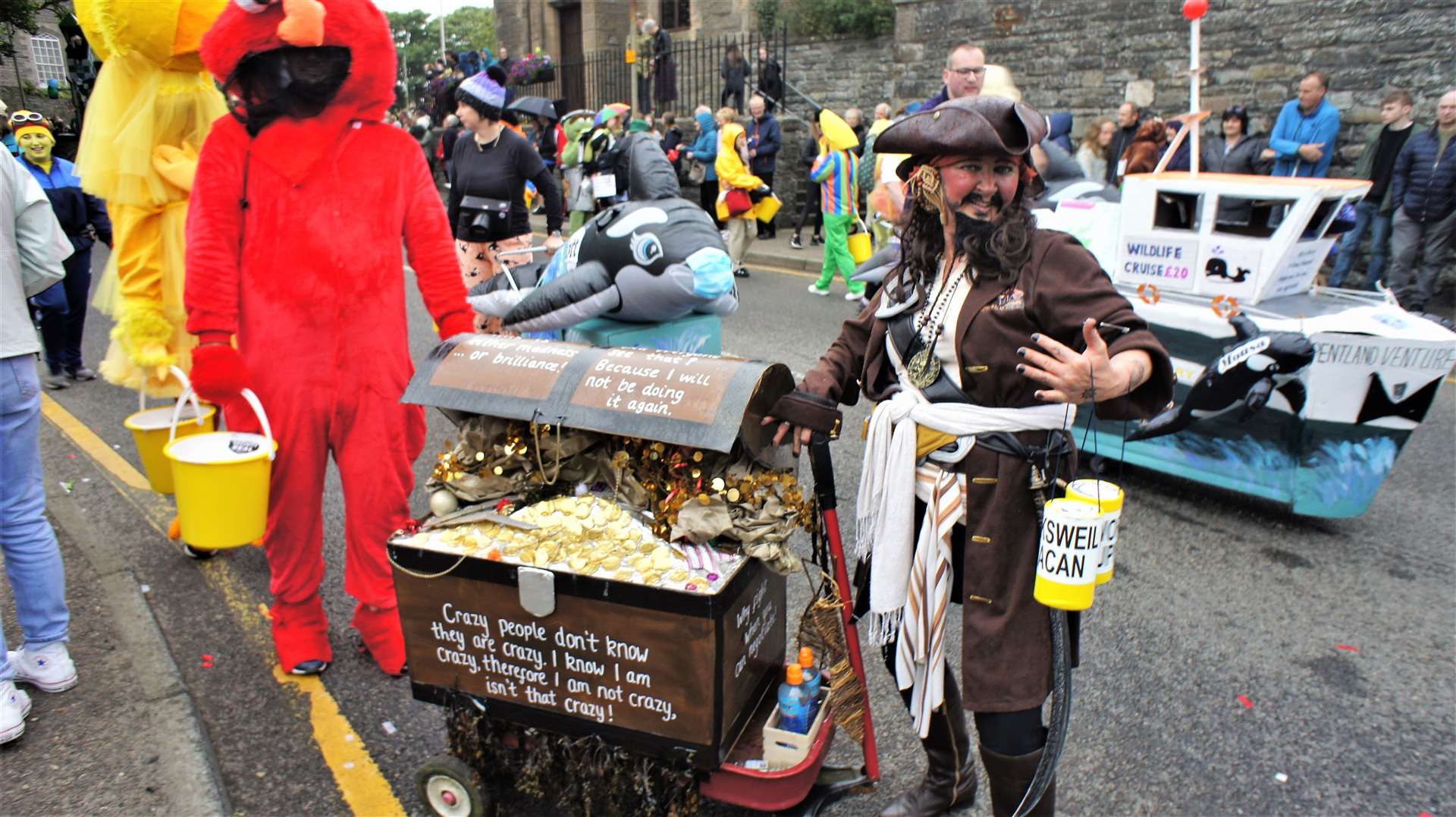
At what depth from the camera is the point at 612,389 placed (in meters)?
2.46

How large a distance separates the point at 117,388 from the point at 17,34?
29974mm

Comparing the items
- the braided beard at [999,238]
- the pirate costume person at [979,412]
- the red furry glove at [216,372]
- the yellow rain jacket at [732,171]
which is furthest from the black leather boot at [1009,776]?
the yellow rain jacket at [732,171]

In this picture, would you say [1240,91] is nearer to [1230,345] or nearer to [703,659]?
[1230,345]

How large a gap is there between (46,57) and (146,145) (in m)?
37.5

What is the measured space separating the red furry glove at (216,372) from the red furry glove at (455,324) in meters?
0.63

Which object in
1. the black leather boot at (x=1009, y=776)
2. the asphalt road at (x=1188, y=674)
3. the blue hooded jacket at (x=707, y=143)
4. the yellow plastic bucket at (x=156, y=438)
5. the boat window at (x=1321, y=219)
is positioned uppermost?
the blue hooded jacket at (x=707, y=143)

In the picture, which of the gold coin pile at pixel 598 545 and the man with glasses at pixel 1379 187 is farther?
the man with glasses at pixel 1379 187

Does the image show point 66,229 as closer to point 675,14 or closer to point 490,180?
point 490,180

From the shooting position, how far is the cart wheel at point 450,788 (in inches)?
Answer: 102

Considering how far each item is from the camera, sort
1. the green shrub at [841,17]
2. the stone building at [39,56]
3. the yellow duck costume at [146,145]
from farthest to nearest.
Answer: the stone building at [39,56], the green shrub at [841,17], the yellow duck costume at [146,145]

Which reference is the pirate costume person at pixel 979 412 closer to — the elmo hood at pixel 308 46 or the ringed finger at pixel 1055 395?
the ringed finger at pixel 1055 395

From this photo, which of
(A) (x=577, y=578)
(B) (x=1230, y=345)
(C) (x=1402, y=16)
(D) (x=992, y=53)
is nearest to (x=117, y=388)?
(A) (x=577, y=578)

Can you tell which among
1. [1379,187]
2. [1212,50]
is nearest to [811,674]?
[1379,187]

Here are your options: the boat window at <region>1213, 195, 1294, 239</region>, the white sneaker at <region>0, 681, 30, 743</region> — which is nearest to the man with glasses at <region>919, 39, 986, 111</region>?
the boat window at <region>1213, 195, 1294, 239</region>
